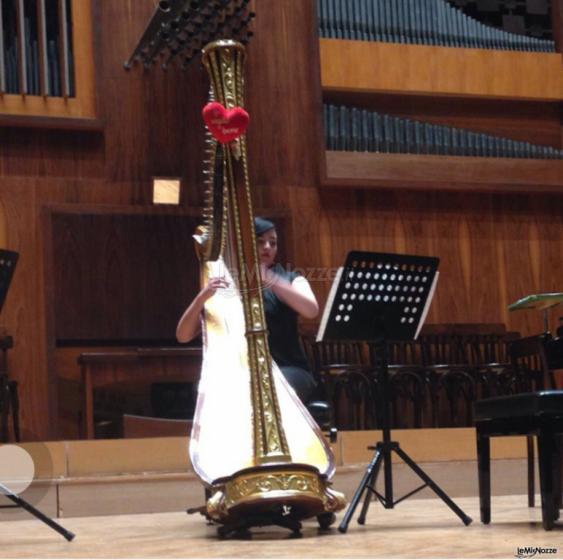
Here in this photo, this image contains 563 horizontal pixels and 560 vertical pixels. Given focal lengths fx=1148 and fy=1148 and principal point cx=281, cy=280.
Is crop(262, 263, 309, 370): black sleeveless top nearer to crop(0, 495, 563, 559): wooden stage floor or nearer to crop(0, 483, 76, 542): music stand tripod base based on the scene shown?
crop(0, 495, 563, 559): wooden stage floor

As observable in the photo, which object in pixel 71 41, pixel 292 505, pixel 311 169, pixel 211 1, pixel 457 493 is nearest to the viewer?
pixel 292 505

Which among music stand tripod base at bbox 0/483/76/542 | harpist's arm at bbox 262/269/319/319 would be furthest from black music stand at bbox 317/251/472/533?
music stand tripod base at bbox 0/483/76/542

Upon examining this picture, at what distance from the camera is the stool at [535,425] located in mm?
3406

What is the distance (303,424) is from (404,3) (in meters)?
4.87

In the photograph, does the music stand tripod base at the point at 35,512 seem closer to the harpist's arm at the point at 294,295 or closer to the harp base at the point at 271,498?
the harp base at the point at 271,498

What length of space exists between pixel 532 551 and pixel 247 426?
1.10m

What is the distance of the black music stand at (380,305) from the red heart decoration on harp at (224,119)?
81 cm

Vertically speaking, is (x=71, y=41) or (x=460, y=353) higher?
(x=71, y=41)

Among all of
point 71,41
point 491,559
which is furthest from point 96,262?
point 491,559

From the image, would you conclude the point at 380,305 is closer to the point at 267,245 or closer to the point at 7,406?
the point at 267,245

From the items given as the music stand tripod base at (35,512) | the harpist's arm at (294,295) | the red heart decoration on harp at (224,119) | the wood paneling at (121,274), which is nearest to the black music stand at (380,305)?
the harpist's arm at (294,295)

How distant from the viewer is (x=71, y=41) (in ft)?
23.3

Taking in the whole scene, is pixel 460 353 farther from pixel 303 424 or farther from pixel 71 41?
pixel 303 424

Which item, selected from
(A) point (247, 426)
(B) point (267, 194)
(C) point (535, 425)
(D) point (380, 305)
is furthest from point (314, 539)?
(B) point (267, 194)
